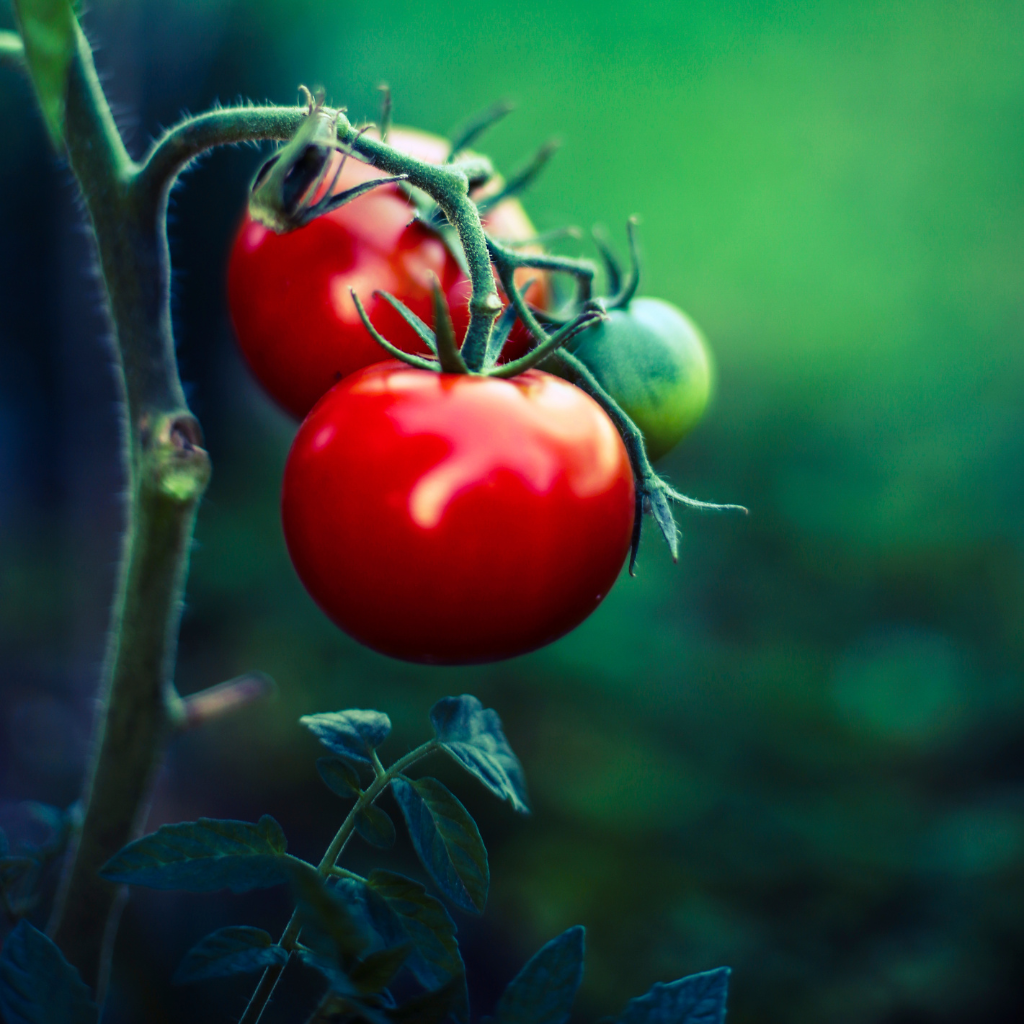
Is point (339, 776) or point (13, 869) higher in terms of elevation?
point (339, 776)

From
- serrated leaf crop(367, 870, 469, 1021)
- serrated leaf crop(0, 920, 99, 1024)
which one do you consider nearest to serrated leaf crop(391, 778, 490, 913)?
serrated leaf crop(367, 870, 469, 1021)

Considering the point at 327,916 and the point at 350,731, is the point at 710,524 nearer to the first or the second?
the point at 350,731

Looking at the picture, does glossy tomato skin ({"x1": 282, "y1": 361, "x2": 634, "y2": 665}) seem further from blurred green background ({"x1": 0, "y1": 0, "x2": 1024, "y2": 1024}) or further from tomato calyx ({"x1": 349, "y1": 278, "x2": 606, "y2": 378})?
blurred green background ({"x1": 0, "y1": 0, "x2": 1024, "y2": 1024})

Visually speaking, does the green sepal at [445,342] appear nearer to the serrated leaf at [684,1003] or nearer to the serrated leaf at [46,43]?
the serrated leaf at [46,43]

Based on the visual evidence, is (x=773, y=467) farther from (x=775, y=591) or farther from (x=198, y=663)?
(x=198, y=663)

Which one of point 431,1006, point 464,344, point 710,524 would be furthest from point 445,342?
point 710,524

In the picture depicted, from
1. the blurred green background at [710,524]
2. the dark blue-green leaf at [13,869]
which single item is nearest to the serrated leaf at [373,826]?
the dark blue-green leaf at [13,869]

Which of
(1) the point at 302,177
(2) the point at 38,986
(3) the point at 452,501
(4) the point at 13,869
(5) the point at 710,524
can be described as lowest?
(5) the point at 710,524
